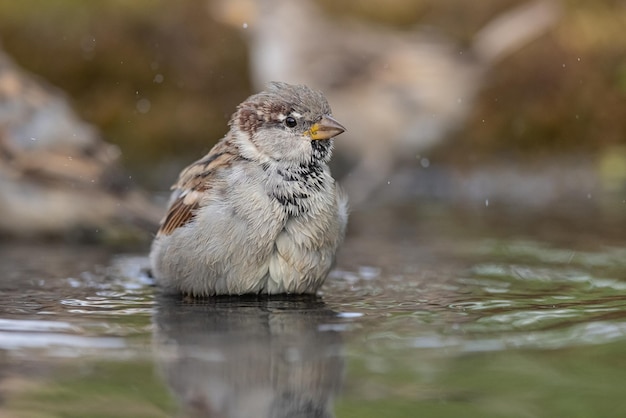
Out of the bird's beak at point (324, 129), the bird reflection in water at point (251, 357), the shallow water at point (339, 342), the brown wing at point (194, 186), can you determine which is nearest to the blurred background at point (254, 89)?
the shallow water at point (339, 342)

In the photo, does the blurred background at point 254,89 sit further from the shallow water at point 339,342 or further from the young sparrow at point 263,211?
the young sparrow at point 263,211

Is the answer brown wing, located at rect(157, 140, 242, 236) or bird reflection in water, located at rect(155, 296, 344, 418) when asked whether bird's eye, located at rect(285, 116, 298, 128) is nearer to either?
brown wing, located at rect(157, 140, 242, 236)

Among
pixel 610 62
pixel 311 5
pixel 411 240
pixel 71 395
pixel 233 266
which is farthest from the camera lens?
pixel 311 5

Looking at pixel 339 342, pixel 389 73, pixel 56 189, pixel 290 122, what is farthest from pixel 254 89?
pixel 339 342

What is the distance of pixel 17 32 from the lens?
25.6ft

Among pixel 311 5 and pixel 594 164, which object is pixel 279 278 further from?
pixel 311 5

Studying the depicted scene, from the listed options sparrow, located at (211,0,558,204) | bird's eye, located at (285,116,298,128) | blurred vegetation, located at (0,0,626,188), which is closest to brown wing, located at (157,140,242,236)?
bird's eye, located at (285,116,298,128)

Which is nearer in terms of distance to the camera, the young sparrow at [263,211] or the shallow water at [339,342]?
the shallow water at [339,342]

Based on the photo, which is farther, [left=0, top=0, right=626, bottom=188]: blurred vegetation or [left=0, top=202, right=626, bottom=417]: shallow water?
[left=0, top=0, right=626, bottom=188]: blurred vegetation

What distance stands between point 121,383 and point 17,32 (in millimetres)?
5748

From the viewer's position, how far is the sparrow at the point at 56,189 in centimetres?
544

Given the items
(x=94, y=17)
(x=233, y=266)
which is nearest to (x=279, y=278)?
(x=233, y=266)

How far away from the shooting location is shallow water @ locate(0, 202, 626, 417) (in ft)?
8.15

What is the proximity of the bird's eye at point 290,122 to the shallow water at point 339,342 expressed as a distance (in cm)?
65
